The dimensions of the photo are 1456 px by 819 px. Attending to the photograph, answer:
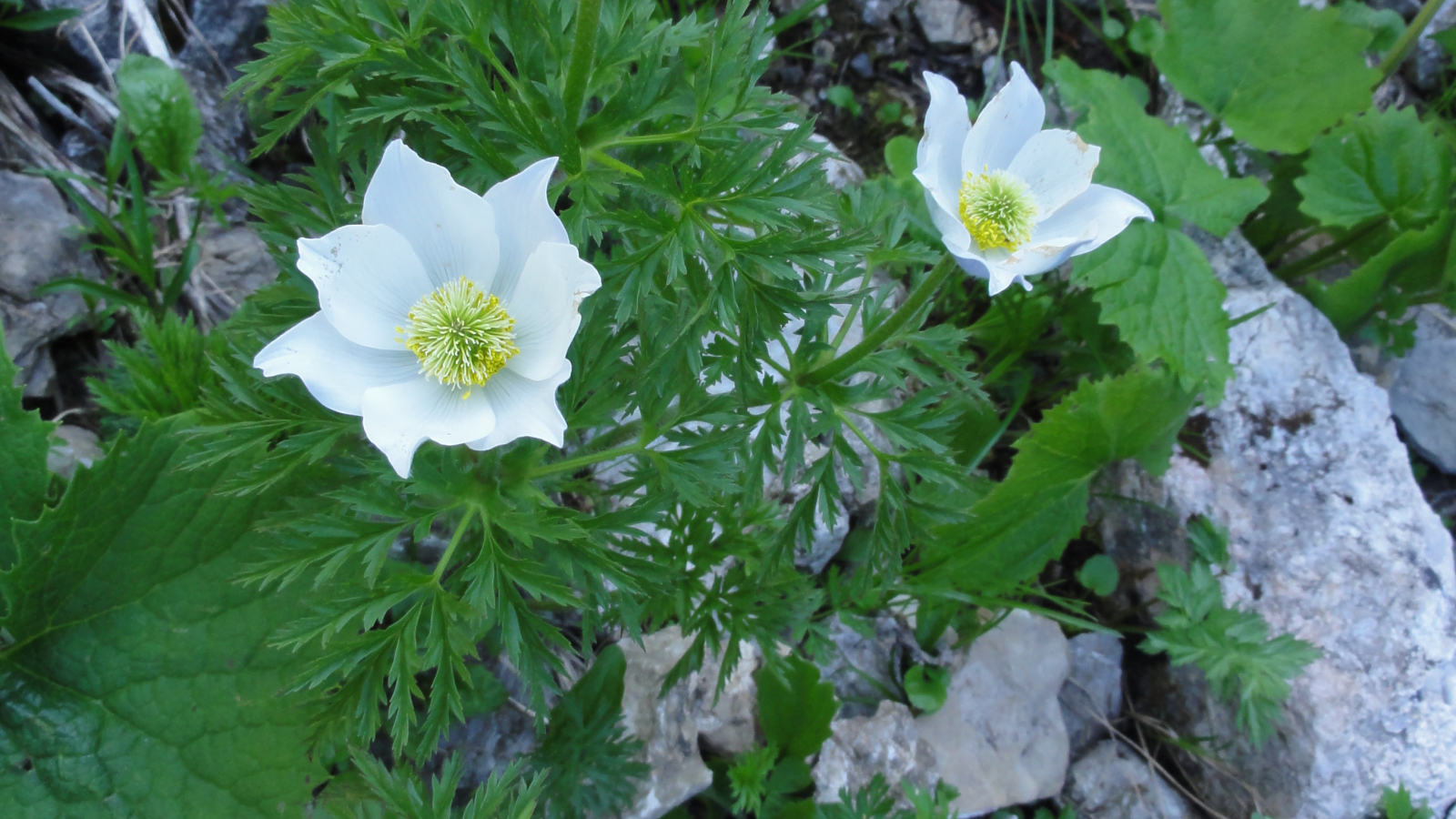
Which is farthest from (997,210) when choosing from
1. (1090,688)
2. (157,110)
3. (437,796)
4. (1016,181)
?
(157,110)

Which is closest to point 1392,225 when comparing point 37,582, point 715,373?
point 715,373

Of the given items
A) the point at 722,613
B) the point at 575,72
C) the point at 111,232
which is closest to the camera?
the point at 575,72

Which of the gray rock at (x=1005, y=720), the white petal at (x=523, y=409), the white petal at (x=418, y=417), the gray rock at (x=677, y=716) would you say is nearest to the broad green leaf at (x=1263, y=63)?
the gray rock at (x=1005, y=720)

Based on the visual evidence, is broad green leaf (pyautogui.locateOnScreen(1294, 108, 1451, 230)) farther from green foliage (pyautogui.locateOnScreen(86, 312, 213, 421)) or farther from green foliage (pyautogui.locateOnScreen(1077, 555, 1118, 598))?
green foliage (pyautogui.locateOnScreen(86, 312, 213, 421))

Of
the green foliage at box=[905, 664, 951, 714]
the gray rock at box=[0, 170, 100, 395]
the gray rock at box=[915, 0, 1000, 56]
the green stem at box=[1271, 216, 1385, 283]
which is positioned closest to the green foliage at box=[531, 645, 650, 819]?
the green foliage at box=[905, 664, 951, 714]

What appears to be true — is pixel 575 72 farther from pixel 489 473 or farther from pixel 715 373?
pixel 489 473
